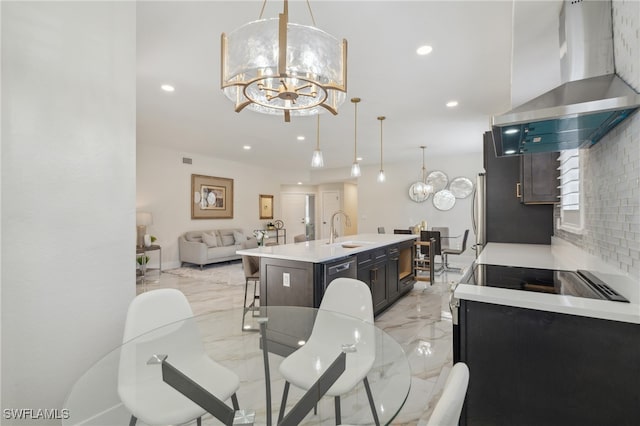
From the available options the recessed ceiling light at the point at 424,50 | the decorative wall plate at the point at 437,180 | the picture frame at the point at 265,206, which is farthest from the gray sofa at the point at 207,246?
the decorative wall plate at the point at 437,180

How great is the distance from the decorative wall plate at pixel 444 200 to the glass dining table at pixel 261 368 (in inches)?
252

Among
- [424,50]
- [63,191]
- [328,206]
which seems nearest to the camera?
[63,191]

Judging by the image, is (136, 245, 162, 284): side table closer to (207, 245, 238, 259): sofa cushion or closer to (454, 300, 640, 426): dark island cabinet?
(207, 245, 238, 259): sofa cushion

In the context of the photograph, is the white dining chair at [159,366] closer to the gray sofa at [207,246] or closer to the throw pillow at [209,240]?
the gray sofa at [207,246]

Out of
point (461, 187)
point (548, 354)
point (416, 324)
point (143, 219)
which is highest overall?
point (461, 187)

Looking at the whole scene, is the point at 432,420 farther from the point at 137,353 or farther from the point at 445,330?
the point at 445,330

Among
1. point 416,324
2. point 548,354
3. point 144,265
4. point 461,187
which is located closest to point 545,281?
point 548,354

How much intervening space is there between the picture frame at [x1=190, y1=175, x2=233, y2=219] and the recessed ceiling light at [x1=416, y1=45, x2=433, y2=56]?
602 centimetres

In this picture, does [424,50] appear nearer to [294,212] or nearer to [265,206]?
[265,206]

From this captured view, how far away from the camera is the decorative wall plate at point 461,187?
23.8ft

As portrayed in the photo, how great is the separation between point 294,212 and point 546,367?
32.8 feet

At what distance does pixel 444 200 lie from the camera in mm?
7555

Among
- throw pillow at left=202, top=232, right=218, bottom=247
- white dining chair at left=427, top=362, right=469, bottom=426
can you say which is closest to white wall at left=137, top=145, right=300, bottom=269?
throw pillow at left=202, top=232, right=218, bottom=247

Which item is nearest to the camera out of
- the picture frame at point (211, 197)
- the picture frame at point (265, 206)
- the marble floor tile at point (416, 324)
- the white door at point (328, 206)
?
the marble floor tile at point (416, 324)
